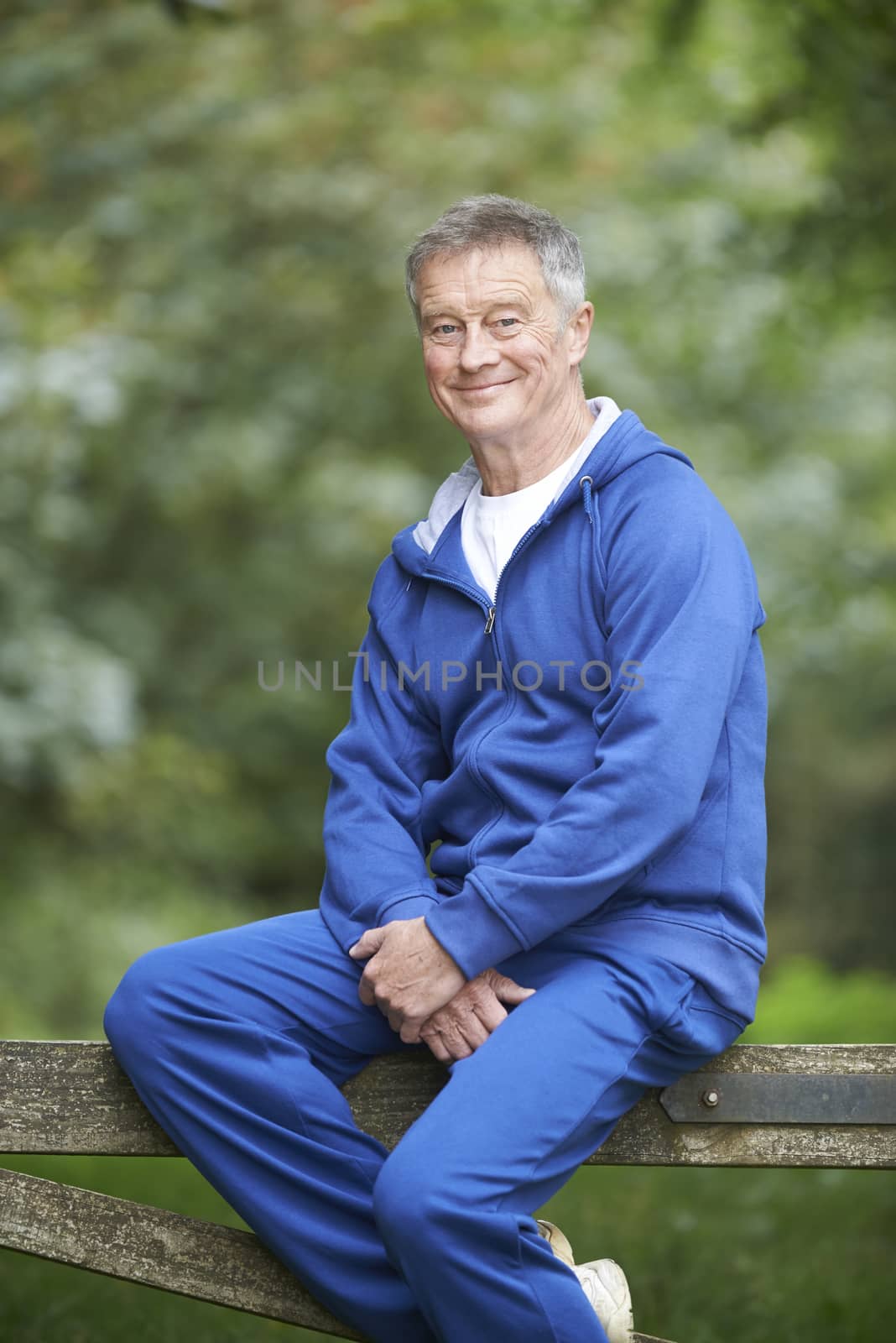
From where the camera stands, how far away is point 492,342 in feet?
7.38

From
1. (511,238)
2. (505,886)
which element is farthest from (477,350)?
(505,886)

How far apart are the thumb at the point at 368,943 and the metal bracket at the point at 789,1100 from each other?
0.48 meters

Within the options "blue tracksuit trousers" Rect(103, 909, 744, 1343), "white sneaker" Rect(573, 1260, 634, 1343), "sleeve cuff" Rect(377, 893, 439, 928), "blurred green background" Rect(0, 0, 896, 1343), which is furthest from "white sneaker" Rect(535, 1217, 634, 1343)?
"blurred green background" Rect(0, 0, 896, 1343)

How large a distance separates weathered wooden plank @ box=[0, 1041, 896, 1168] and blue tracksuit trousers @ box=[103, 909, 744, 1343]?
0.24 feet

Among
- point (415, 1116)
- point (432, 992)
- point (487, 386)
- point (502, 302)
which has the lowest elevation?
point (415, 1116)

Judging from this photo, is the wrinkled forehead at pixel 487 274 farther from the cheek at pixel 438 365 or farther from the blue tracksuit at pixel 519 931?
the blue tracksuit at pixel 519 931

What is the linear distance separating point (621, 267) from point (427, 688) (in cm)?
616

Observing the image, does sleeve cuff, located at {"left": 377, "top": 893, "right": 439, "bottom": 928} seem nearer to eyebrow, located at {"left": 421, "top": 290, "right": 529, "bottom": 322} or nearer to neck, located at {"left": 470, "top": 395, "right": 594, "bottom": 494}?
neck, located at {"left": 470, "top": 395, "right": 594, "bottom": 494}

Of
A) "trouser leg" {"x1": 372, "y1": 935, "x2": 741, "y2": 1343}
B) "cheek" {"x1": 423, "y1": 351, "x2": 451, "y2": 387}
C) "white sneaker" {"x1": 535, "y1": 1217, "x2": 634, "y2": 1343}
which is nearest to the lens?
"trouser leg" {"x1": 372, "y1": 935, "x2": 741, "y2": 1343}

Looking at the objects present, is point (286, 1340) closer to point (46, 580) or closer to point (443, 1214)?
point (443, 1214)

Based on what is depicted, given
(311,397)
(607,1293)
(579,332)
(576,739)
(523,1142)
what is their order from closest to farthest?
1. (523,1142)
2. (607,1293)
3. (576,739)
4. (579,332)
5. (311,397)

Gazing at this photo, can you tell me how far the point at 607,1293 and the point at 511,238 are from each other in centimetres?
→ 156

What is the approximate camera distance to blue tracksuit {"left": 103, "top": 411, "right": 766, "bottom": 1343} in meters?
1.82

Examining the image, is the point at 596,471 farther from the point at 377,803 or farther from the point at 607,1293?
the point at 607,1293
